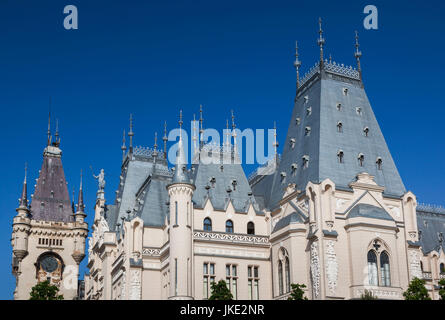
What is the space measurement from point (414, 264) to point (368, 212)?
20.8 ft

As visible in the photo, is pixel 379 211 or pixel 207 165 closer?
pixel 379 211

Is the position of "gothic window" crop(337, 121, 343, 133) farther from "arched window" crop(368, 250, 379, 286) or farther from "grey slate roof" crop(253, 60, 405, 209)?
"arched window" crop(368, 250, 379, 286)

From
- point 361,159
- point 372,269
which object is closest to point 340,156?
point 361,159

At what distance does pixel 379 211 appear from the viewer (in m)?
56.8

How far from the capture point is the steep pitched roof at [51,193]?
116250mm

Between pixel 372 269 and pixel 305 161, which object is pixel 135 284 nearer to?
pixel 305 161

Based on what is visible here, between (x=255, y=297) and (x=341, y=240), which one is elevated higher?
(x=341, y=240)

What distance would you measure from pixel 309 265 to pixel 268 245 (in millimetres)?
6305

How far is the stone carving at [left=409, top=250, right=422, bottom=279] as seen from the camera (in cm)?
5719

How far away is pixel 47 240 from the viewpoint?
112500mm

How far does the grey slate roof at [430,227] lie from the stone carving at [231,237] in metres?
20.0

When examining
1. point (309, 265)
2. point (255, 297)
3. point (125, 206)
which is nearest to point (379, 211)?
point (309, 265)
